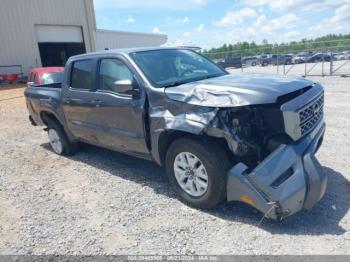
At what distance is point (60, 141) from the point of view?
6.45 metres

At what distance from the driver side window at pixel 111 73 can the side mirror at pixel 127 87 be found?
208 mm

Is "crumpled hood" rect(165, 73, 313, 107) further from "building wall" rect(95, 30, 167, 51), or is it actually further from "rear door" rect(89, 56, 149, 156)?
"building wall" rect(95, 30, 167, 51)

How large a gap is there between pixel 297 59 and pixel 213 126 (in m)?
29.9

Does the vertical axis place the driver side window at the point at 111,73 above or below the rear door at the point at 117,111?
above

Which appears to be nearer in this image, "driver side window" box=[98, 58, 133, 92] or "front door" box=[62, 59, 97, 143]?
"driver side window" box=[98, 58, 133, 92]

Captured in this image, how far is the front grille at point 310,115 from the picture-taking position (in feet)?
11.6

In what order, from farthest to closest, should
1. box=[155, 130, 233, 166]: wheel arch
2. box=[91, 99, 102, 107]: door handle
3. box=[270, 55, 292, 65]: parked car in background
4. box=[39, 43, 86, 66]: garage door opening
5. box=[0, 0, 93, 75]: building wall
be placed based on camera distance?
box=[39, 43, 86, 66]: garage door opening
box=[270, 55, 292, 65]: parked car in background
box=[0, 0, 93, 75]: building wall
box=[91, 99, 102, 107]: door handle
box=[155, 130, 233, 166]: wheel arch

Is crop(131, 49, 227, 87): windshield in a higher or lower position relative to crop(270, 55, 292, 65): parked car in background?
higher

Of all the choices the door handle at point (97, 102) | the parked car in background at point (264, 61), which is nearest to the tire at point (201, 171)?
the door handle at point (97, 102)

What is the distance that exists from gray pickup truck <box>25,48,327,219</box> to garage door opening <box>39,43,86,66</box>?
25528 mm

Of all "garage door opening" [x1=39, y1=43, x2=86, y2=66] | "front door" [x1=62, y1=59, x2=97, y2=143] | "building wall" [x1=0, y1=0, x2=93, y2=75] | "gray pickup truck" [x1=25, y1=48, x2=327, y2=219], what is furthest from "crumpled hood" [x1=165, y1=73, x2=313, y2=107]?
"garage door opening" [x1=39, y1=43, x2=86, y2=66]

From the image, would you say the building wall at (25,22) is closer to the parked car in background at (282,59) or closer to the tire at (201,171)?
the parked car in background at (282,59)

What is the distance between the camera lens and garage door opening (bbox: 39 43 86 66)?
93.3 feet

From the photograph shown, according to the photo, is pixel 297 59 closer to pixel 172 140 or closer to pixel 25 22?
pixel 25 22
